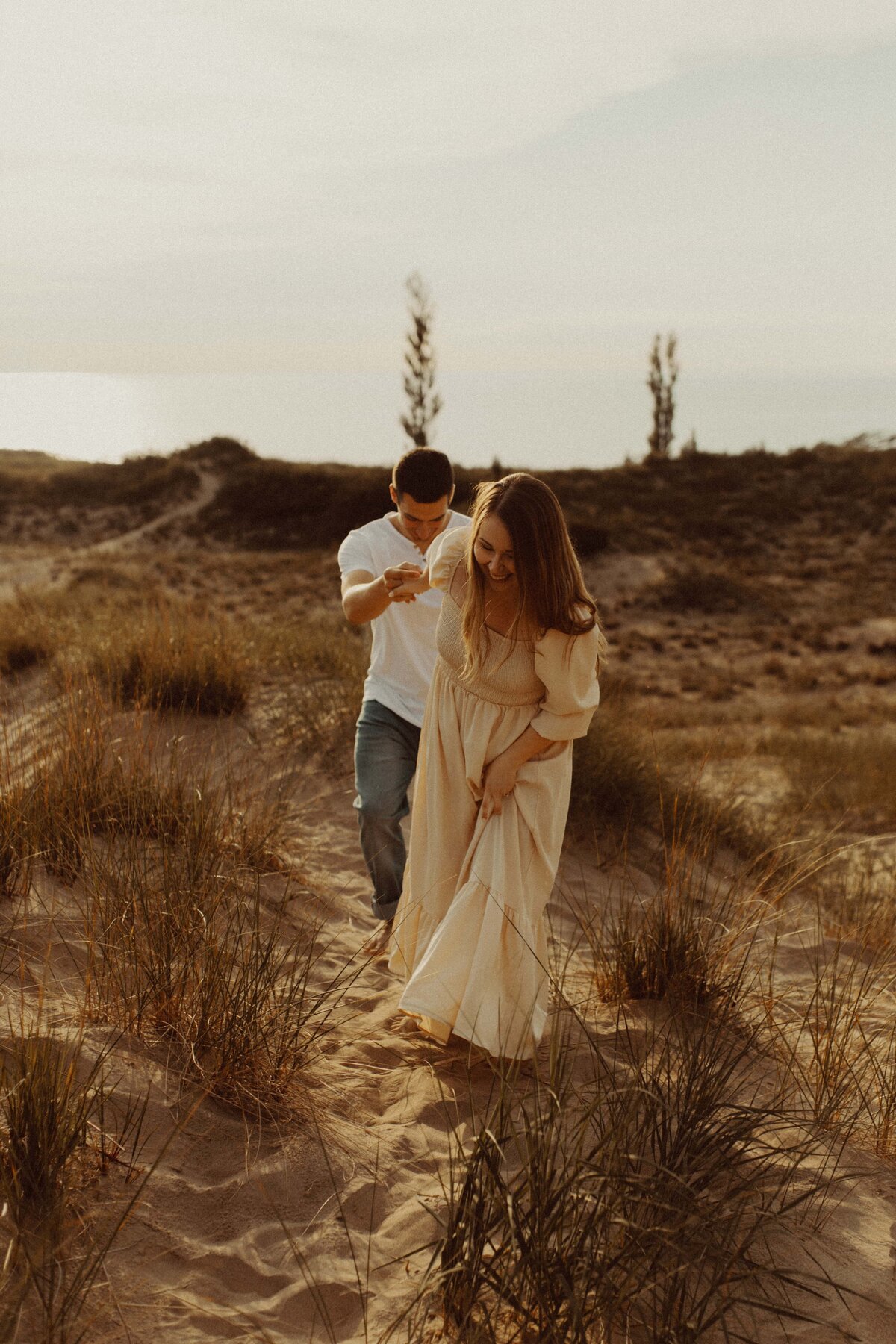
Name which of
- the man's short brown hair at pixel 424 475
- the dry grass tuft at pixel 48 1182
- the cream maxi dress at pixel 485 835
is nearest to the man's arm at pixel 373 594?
the cream maxi dress at pixel 485 835

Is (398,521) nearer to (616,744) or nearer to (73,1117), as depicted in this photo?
(73,1117)

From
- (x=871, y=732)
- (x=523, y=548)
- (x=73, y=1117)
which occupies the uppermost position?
(x=523, y=548)

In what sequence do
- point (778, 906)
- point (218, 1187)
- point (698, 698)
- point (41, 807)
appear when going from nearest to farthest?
point (218, 1187) → point (41, 807) → point (778, 906) → point (698, 698)

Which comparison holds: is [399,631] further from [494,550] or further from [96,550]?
[96,550]

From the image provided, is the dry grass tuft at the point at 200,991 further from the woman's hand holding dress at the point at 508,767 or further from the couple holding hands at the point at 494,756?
the woman's hand holding dress at the point at 508,767

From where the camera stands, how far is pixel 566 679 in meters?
3.00

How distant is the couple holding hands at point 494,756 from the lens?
9.59 feet

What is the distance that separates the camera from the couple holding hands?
2.92 metres

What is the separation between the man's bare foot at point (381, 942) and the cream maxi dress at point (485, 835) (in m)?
0.39

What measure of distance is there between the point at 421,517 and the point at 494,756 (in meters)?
1.03

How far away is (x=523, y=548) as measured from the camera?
290 centimetres

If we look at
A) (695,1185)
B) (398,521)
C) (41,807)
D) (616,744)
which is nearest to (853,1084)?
(695,1185)

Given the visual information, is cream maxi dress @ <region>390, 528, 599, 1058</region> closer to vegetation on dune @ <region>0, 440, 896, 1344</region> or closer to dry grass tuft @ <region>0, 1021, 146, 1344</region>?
vegetation on dune @ <region>0, 440, 896, 1344</region>

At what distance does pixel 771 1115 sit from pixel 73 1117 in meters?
1.84
